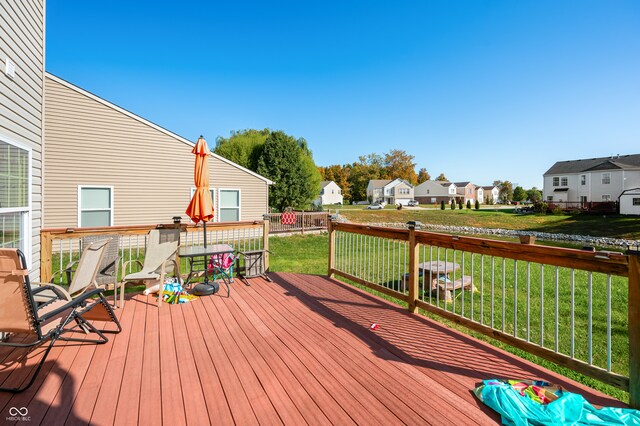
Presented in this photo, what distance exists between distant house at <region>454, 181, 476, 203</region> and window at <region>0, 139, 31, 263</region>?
63.4 meters

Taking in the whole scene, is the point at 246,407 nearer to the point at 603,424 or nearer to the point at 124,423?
the point at 124,423

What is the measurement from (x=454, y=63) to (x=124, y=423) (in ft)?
54.9

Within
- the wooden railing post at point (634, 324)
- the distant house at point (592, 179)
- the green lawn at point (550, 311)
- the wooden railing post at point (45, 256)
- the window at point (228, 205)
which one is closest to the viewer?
the wooden railing post at point (634, 324)

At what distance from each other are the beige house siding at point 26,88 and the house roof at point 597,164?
44.0 meters

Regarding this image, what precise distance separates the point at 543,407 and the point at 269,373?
1.88 metres

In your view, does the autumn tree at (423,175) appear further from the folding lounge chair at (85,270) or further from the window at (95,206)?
the folding lounge chair at (85,270)

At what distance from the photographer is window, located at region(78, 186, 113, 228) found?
364 inches

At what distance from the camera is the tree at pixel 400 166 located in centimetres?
6519

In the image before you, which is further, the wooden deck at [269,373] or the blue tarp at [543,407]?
the wooden deck at [269,373]

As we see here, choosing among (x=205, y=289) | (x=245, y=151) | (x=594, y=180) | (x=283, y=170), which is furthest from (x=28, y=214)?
(x=594, y=180)

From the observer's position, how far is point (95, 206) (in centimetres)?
953

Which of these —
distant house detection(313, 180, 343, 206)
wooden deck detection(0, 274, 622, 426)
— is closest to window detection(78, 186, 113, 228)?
wooden deck detection(0, 274, 622, 426)

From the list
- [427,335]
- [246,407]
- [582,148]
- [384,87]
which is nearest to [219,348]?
[246,407]

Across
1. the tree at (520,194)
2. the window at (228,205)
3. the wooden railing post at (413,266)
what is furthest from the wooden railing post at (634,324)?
the tree at (520,194)
